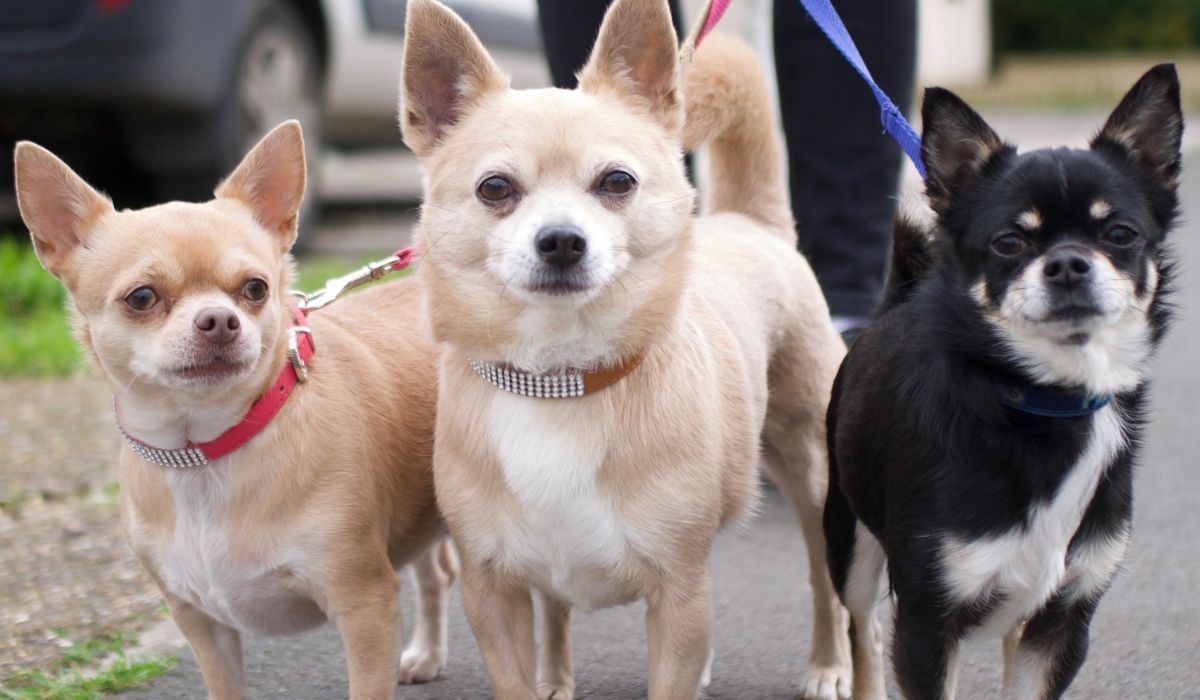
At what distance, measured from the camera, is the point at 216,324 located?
3045mm

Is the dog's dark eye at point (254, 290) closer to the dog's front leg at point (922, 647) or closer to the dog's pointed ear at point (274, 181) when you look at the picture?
the dog's pointed ear at point (274, 181)

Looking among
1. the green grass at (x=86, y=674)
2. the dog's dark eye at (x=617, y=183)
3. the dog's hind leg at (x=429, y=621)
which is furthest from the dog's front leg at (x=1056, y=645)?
the green grass at (x=86, y=674)

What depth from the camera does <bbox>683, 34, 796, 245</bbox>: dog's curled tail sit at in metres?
4.01

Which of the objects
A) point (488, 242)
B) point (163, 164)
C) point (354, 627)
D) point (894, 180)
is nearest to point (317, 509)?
point (354, 627)

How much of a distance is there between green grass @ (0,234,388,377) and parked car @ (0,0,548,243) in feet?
2.41

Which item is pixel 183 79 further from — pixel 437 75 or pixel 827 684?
pixel 827 684

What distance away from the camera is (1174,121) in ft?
10.2

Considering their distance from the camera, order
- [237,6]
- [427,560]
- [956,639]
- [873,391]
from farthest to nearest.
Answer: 1. [237,6]
2. [427,560]
3. [873,391]
4. [956,639]

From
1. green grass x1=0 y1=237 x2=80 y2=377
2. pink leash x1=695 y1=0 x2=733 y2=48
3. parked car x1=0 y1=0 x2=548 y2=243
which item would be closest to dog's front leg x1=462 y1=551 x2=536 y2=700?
pink leash x1=695 y1=0 x2=733 y2=48

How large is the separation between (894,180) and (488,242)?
2204 mm

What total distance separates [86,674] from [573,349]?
1546 mm

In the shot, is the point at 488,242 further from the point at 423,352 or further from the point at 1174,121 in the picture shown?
the point at 1174,121

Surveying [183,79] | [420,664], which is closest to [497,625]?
[420,664]

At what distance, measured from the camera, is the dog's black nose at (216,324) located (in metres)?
3.04
